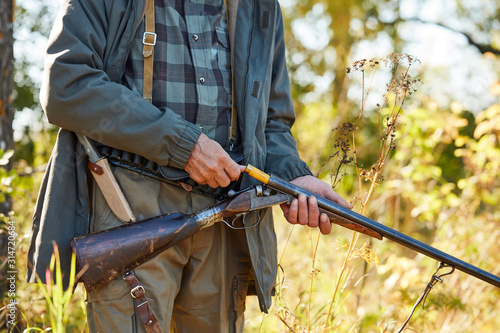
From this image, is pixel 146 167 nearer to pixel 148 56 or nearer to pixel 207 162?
pixel 207 162

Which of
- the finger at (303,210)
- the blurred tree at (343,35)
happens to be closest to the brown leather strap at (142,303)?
the finger at (303,210)

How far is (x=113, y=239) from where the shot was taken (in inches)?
74.9

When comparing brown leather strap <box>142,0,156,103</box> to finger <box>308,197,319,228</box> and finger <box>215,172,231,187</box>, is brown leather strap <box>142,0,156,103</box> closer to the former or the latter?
finger <box>215,172,231,187</box>

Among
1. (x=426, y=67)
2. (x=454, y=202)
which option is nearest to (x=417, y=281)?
(x=454, y=202)

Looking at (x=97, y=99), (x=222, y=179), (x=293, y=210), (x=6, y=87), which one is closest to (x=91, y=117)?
(x=97, y=99)

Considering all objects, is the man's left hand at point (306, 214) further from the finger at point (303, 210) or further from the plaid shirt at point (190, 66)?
the plaid shirt at point (190, 66)

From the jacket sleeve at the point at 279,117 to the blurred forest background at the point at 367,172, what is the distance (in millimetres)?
310

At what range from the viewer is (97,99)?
1.85 meters

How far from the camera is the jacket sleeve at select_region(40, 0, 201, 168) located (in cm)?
184

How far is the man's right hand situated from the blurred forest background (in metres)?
0.77

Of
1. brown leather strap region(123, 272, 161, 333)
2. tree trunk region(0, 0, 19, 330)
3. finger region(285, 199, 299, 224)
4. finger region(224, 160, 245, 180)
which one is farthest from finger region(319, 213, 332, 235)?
tree trunk region(0, 0, 19, 330)

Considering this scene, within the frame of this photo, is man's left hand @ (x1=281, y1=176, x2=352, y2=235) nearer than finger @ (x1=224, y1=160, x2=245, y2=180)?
No

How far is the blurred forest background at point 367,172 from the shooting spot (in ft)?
10.1

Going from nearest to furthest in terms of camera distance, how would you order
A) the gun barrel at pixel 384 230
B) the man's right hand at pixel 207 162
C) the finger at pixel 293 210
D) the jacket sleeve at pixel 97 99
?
the jacket sleeve at pixel 97 99, the man's right hand at pixel 207 162, the gun barrel at pixel 384 230, the finger at pixel 293 210
